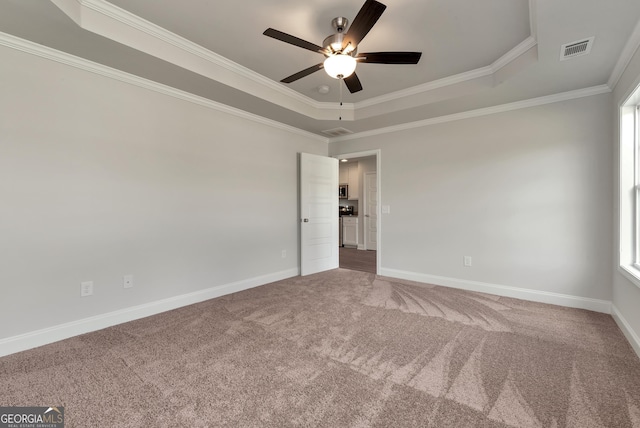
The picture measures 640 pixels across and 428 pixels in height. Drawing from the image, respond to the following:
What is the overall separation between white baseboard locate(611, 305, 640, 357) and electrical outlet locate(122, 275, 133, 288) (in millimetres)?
4365

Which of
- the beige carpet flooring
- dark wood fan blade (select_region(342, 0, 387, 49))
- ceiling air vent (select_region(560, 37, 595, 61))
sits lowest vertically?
the beige carpet flooring

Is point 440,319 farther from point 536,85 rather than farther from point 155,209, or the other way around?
point 155,209

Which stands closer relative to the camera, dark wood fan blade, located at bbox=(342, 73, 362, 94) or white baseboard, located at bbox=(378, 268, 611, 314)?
dark wood fan blade, located at bbox=(342, 73, 362, 94)

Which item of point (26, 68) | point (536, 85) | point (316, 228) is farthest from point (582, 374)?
point (26, 68)

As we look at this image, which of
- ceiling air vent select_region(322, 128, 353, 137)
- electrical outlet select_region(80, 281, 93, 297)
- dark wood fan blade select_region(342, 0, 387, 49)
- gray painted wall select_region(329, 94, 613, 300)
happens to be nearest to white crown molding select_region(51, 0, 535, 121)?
ceiling air vent select_region(322, 128, 353, 137)

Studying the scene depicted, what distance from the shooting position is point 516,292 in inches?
137

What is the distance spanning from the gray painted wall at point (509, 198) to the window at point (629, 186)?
16.4 inches

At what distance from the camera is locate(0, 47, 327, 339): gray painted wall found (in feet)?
7.29

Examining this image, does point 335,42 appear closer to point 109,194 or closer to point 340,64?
point 340,64

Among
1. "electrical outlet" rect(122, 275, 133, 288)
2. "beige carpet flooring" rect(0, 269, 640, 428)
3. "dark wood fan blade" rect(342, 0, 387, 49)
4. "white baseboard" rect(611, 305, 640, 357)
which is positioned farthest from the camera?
"electrical outlet" rect(122, 275, 133, 288)

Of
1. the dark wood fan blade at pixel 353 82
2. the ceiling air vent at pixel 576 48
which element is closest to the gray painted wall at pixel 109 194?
the dark wood fan blade at pixel 353 82

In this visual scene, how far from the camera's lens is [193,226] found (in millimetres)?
3311

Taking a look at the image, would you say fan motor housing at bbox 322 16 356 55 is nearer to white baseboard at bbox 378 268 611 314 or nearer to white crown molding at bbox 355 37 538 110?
white crown molding at bbox 355 37 538 110

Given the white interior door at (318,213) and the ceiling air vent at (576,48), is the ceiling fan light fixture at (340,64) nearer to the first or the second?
the ceiling air vent at (576,48)
